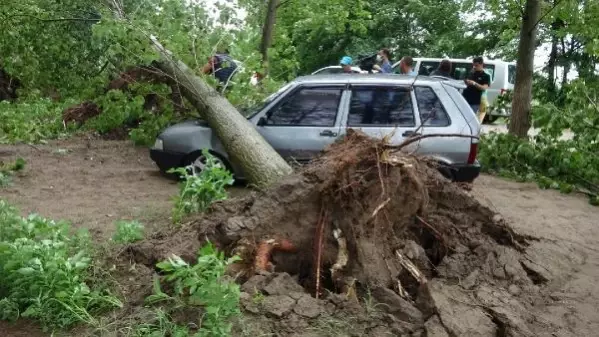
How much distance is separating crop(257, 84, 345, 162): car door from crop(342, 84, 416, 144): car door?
Answer: 0.62 feet

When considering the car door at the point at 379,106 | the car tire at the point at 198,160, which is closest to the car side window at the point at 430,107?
the car door at the point at 379,106

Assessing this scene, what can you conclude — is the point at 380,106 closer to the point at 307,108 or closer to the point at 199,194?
the point at 307,108

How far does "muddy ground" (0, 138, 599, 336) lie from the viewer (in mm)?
5000

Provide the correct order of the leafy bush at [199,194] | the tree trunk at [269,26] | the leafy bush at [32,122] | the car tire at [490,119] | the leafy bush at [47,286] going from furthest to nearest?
the car tire at [490,119] → the tree trunk at [269,26] → the leafy bush at [32,122] → the leafy bush at [199,194] → the leafy bush at [47,286]

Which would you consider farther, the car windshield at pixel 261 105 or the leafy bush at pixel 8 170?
the car windshield at pixel 261 105

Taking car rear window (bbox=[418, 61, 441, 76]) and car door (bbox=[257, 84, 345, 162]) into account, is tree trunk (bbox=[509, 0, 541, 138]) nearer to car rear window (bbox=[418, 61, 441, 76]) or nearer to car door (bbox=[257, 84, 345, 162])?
car door (bbox=[257, 84, 345, 162])

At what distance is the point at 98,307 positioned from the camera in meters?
A: 4.54

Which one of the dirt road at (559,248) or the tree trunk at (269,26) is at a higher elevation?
the tree trunk at (269,26)

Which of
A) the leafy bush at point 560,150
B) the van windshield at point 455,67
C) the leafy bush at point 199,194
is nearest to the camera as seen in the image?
the leafy bush at point 199,194

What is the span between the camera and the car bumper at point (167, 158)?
29.3ft

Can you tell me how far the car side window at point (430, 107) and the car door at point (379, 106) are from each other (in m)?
0.12

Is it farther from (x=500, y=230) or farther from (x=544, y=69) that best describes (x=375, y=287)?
(x=544, y=69)

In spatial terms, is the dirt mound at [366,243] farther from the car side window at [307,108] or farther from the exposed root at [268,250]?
the car side window at [307,108]

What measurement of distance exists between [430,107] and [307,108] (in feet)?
5.07
